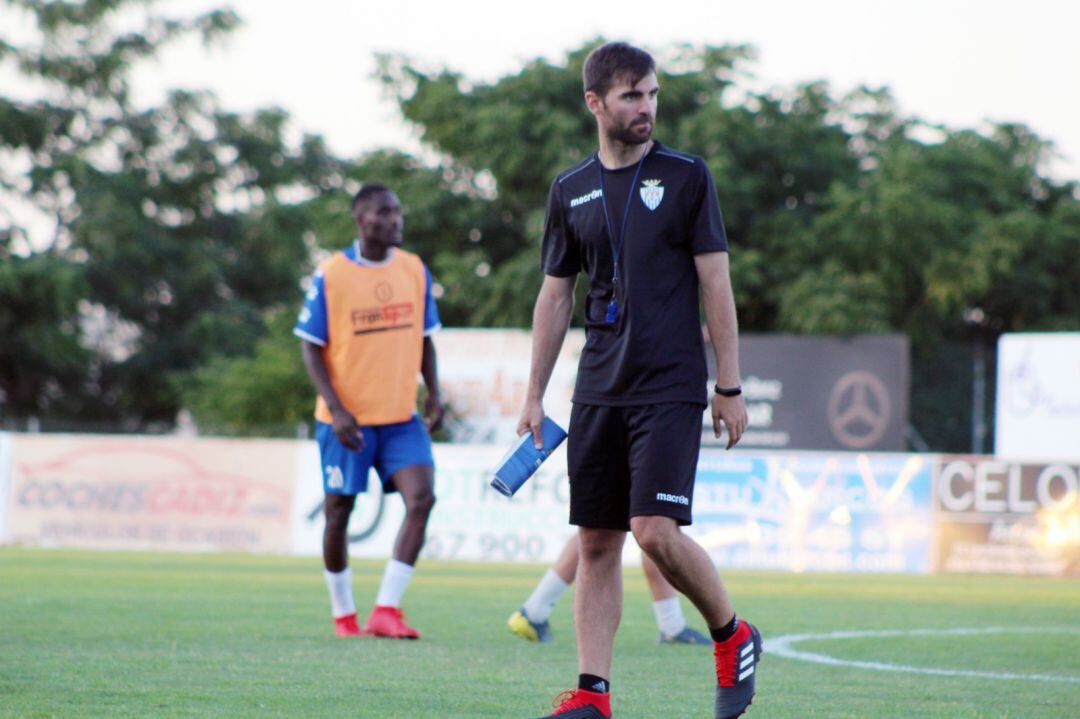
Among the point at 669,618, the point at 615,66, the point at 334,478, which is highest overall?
the point at 615,66

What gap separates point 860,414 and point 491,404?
6245 millimetres

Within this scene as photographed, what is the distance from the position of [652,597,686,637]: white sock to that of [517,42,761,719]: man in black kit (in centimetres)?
348

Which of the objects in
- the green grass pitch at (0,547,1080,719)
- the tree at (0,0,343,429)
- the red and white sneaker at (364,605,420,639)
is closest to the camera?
the green grass pitch at (0,547,1080,719)

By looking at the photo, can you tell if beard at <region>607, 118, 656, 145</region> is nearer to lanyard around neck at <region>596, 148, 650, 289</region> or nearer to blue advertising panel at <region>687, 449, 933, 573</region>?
lanyard around neck at <region>596, 148, 650, 289</region>

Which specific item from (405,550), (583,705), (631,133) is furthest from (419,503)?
(631,133)

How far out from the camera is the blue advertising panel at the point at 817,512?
20.6m

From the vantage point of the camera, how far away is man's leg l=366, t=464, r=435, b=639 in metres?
8.84

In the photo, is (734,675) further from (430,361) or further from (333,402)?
(430,361)

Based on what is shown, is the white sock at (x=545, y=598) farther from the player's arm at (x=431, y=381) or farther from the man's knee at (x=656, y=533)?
the man's knee at (x=656, y=533)

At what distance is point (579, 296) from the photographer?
27359 mm

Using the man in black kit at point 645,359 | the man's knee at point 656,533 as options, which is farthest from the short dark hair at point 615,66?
the man's knee at point 656,533

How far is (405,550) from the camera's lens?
8992 millimetres

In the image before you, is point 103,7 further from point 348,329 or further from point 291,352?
point 348,329

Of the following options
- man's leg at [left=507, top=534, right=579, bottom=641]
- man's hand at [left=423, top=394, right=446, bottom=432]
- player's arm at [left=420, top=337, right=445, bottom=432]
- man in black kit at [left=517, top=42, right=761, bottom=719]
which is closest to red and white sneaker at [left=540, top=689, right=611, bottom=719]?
man in black kit at [left=517, top=42, right=761, bottom=719]
